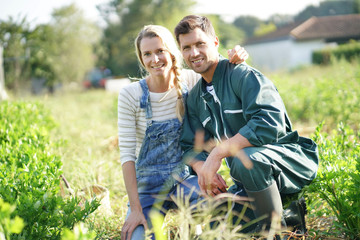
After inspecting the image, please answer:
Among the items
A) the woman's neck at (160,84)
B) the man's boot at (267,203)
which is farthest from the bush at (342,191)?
the woman's neck at (160,84)

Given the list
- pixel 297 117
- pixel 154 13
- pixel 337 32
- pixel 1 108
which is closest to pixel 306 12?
pixel 337 32

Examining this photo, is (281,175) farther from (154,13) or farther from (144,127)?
(154,13)

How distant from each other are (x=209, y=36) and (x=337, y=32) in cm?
3213

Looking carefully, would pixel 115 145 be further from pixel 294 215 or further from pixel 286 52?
pixel 286 52

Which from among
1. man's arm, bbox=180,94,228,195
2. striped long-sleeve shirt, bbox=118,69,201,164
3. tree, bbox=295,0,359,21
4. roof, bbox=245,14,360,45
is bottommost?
man's arm, bbox=180,94,228,195

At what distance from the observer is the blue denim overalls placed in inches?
99.3

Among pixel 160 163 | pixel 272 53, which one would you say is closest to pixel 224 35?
pixel 272 53

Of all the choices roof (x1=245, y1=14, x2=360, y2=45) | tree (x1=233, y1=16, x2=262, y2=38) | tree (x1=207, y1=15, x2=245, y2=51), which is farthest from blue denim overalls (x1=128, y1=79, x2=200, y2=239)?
tree (x1=233, y1=16, x2=262, y2=38)

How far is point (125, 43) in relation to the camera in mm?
30609

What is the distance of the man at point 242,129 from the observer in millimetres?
1963

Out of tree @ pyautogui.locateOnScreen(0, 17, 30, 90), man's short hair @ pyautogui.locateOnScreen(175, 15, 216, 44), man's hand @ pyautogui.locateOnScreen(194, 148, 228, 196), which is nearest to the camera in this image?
man's hand @ pyautogui.locateOnScreen(194, 148, 228, 196)

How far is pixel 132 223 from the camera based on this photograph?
7.41 ft

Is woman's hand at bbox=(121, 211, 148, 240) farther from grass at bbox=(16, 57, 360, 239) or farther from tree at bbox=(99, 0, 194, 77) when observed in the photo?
tree at bbox=(99, 0, 194, 77)

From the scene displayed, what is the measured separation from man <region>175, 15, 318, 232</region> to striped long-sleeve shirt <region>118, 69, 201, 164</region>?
0.57ft
